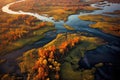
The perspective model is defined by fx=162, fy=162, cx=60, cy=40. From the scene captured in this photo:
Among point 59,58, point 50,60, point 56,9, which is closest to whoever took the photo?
point 50,60

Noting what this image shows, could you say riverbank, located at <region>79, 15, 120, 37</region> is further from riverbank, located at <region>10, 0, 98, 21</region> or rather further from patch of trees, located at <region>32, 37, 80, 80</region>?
patch of trees, located at <region>32, 37, 80, 80</region>

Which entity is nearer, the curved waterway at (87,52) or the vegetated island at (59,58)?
the vegetated island at (59,58)

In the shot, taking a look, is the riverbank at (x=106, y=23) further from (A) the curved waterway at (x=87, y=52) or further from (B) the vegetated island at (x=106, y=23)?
(A) the curved waterway at (x=87, y=52)

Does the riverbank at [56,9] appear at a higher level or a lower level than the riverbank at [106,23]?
higher

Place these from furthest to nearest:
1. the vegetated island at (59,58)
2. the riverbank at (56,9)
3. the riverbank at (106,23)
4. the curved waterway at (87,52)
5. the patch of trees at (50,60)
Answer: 1. the riverbank at (56,9)
2. the riverbank at (106,23)
3. the curved waterway at (87,52)
4. the vegetated island at (59,58)
5. the patch of trees at (50,60)

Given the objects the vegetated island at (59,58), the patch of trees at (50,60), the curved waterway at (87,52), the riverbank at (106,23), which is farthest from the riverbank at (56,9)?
the patch of trees at (50,60)

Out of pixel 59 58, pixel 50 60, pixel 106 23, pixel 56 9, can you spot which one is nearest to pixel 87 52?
pixel 59 58

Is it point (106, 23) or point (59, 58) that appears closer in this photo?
point (59, 58)

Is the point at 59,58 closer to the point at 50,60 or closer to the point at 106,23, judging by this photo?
the point at 50,60

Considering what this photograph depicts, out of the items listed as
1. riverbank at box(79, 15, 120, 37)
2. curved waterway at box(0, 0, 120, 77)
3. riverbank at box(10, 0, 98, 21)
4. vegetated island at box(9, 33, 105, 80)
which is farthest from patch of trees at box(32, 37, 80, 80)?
riverbank at box(10, 0, 98, 21)

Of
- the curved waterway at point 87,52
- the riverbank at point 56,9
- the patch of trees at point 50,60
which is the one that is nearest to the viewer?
the patch of trees at point 50,60

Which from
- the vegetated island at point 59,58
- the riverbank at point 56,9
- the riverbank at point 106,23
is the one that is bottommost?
the vegetated island at point 59,58
